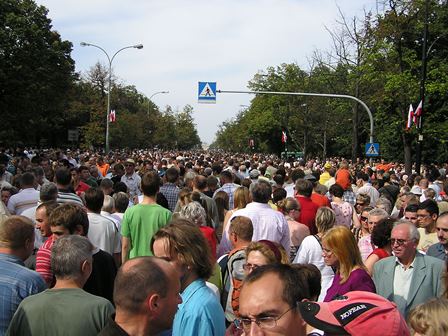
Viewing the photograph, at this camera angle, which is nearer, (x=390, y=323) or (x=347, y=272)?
(x=390, y=323)

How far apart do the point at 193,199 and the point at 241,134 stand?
277ft

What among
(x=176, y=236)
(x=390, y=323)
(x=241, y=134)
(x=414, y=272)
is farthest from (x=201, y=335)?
(x=241, y=134)

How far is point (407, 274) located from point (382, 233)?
2.62 feet

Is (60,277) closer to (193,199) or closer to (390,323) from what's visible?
(390,323)

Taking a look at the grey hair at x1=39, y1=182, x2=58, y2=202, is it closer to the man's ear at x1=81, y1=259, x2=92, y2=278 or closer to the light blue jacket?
the man's ear at x1=81, y1=259, x2=92, y2=278

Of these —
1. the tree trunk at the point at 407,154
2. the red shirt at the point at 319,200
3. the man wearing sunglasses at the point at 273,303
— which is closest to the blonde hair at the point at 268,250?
the man wearing sunglasses at the point at 273,303

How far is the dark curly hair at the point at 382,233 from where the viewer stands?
5.82 metres

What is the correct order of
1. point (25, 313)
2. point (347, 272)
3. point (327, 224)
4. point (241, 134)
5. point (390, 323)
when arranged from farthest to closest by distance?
point (241, 134), point (327, 224), point (347, 272), point (25, 313), point (390, 323)

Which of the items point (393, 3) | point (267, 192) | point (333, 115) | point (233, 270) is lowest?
point (233, 270)

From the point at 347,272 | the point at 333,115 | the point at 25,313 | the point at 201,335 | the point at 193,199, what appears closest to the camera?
the point at 201,335

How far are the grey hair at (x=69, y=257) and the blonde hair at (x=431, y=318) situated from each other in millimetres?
2232

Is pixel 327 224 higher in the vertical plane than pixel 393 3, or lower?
lower

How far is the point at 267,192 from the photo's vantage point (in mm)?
7492

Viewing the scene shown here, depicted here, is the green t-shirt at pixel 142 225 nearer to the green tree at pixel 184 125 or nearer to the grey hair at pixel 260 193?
the grey hair at pixel 260 193
